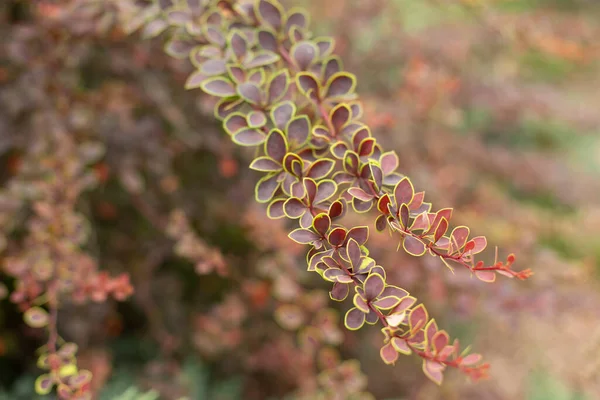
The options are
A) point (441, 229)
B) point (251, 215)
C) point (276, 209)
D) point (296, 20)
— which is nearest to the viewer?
point (441, 229)

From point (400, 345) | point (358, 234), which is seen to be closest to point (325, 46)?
point (358, 234)

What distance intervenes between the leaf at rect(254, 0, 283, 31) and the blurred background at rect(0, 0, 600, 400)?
0.40m

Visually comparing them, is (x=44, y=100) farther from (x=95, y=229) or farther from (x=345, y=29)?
(x=345, y=29)

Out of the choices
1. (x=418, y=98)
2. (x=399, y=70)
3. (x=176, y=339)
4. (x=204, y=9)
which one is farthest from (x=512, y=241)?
(x=204, y=9)

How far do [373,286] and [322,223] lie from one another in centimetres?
10

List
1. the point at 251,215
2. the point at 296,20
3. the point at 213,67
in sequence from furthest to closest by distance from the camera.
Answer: the point at 251,215, the point at 296,20, the point at 213,67

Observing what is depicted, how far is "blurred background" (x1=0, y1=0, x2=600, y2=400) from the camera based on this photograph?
133 cm

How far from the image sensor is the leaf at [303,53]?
898mm

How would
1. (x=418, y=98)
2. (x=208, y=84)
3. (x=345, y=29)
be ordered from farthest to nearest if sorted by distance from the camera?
1. (x=345, y=29)
2. (x=418, y=98)
3. (x=208, y=84)

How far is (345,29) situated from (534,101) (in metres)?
0.74

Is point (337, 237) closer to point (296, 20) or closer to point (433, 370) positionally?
point (433, 370)

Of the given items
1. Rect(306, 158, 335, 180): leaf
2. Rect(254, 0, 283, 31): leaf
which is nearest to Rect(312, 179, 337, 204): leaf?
Rect(306, 158, 335, 180): leaf

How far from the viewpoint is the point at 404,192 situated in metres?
0.72

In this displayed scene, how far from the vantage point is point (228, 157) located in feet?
5.28
